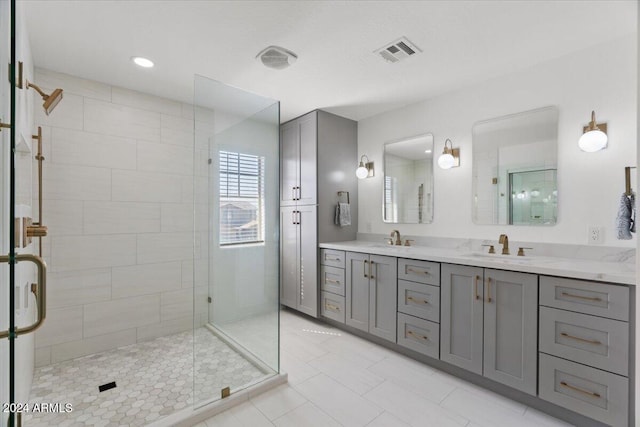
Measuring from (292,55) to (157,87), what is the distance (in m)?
A: 1.44

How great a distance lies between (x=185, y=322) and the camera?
3.09m

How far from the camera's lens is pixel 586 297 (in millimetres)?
1636

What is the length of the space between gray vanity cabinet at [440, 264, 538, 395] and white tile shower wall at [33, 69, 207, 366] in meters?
1.96

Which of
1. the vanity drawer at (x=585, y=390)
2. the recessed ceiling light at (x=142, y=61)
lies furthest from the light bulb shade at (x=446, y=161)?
the recessed ceiling light at (x=142, y=61)

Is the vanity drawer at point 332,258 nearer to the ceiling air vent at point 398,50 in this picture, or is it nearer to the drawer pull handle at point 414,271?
the drawer pull handle at point 414,271

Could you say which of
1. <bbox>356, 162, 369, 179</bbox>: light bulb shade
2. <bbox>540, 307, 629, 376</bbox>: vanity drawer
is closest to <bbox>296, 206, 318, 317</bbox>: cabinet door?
<bbox>356, 162, 369, 179</bbox>: light bulb shade

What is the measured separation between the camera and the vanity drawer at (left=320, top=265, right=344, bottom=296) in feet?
10.1

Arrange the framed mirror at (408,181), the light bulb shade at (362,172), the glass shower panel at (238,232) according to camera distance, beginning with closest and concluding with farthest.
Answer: the glass shower panel at (238,232)
the framed mirror at (408,181)
the light bulb shade at (362,172)

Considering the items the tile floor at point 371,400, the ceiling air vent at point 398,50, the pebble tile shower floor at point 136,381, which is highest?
the ceiling air vent at point 398,50

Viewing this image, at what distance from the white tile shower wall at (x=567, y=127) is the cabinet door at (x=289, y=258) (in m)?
1.56

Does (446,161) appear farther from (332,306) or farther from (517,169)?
(332,306)

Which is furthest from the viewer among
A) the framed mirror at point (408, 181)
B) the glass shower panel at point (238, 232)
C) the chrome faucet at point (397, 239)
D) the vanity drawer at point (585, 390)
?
the chrome faucet at point (397, 239)

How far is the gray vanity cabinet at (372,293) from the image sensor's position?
8.50 ft

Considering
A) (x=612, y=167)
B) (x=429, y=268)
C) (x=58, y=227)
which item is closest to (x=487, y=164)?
(x=612, y=167)
